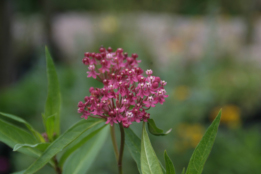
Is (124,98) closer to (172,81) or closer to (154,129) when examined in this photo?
(154,129)

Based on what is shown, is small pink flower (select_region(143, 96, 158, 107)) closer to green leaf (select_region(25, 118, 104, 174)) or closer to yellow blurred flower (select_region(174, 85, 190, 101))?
green leaf (select_region(25, 118, 104, 174))

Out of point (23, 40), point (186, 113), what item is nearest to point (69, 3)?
point (23, 40)

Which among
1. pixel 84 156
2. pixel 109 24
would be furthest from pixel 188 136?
pixel 109 24

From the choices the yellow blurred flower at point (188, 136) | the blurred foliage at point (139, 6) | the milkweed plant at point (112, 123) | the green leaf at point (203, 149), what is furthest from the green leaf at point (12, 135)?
the blurred foliage at point (139, 6)

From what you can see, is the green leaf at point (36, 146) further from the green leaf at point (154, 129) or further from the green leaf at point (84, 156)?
the green leaf at point (154, 129)

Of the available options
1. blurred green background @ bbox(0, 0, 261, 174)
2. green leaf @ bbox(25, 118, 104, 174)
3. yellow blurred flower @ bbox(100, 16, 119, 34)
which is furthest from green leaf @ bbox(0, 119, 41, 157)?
yellow blurred flower @ bbox(100, 16, 119, 34)

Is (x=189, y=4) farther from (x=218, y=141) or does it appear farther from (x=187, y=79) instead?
(x=218, y=141)

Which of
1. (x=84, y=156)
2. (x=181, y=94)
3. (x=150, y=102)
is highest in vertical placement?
(x=150, y=102)
